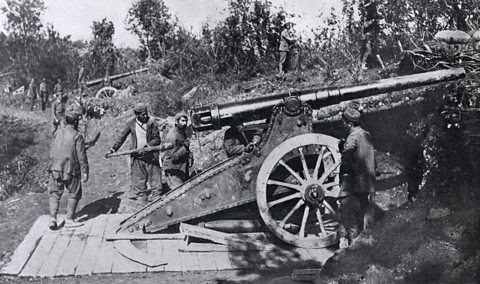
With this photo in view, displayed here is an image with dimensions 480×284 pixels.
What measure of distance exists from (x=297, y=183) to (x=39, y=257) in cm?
314

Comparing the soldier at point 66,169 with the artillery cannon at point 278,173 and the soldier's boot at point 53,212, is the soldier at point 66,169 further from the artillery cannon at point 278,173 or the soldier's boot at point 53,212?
the artillery cannon at point 278,173

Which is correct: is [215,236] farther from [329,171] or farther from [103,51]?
[103,51]

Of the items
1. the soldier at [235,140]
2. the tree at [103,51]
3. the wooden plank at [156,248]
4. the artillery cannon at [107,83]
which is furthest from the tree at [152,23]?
the wooden plank at [156,248]

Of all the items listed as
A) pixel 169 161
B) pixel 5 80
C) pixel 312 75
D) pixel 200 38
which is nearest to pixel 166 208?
pixel 169 161

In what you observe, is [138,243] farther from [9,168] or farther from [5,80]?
[5,80]

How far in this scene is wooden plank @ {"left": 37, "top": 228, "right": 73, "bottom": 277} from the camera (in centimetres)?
502

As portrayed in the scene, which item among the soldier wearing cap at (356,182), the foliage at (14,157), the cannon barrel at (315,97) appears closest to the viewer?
the soldier wearing cap at (356,182)

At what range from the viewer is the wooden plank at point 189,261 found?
518cm

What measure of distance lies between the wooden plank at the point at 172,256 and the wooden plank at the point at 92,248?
0.79 metres

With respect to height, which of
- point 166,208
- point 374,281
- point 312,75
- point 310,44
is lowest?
point 374,281

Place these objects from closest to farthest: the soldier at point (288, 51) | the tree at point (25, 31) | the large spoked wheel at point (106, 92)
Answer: the soldier at point (288, 51) < the tree at point (25, 31) < the large spoked wheel at point (106, 92)

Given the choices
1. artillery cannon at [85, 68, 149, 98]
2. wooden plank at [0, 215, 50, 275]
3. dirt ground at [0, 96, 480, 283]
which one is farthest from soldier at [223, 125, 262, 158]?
artillery cannon at [85, 68, 149, 98]

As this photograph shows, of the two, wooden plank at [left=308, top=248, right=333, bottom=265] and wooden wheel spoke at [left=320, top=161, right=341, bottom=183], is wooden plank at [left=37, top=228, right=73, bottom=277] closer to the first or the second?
wooden plank at [left=308, top=248, right=333, bottom=265]

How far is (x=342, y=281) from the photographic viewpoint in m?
4.14
